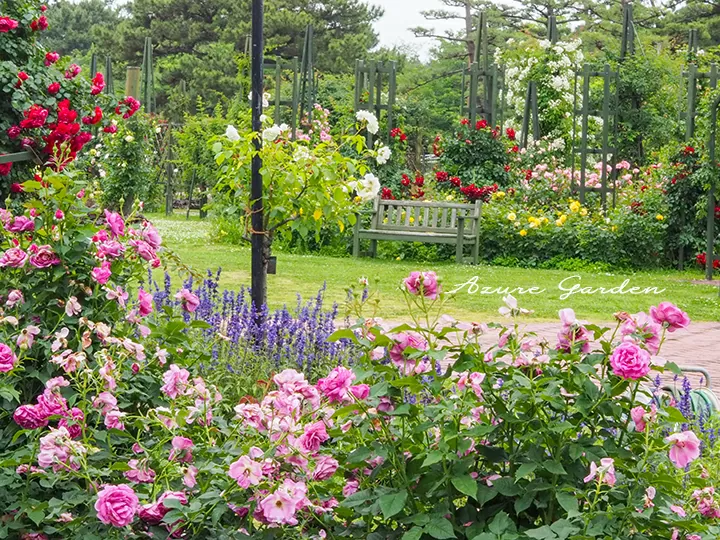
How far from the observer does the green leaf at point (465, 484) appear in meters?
1.85

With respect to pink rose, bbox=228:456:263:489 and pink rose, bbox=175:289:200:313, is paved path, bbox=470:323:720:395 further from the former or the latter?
pink rose, bbox=228:456:263:489

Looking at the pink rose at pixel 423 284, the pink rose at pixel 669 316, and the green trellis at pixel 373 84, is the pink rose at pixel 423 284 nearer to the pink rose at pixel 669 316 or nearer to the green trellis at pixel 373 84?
the pink rose at pixel 669 316

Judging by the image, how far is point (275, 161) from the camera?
491 cm

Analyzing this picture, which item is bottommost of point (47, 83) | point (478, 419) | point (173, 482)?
point (173, 482)

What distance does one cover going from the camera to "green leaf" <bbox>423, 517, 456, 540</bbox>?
1.86 meters

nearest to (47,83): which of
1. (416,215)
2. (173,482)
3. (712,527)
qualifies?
(173,482)

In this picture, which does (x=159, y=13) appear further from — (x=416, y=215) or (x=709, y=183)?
(x=709, y=183)

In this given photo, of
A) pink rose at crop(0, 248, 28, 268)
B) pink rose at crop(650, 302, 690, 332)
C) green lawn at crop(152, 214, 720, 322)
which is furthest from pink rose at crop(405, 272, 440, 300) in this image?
green lawn at crop(152, 214, 720, 322)

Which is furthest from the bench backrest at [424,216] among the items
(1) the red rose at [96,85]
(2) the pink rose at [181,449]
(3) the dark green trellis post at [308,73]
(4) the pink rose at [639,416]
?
(4) the pink rose at [639,416]

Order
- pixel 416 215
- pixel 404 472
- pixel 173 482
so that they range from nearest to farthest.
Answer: pixel 404 472 → pixel 173 482 → pixel 416 215

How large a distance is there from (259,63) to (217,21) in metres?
29.0

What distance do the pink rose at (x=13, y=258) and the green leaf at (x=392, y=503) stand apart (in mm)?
1244

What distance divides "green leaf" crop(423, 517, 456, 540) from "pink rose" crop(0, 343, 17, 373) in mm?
1078

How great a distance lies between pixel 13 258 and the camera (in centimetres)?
261
